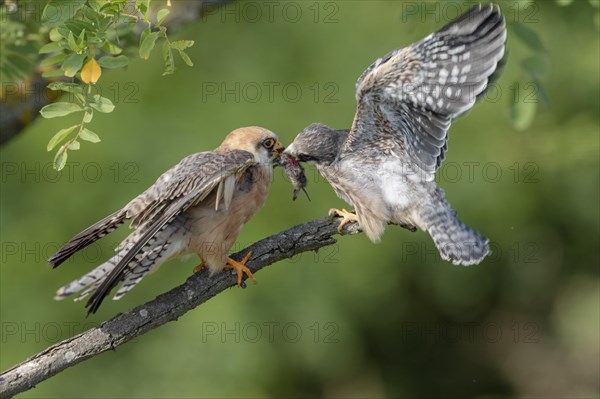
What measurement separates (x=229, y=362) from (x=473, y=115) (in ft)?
11.0

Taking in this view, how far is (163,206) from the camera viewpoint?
4738 millimetres

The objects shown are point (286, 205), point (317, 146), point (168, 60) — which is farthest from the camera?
point (286, 205)

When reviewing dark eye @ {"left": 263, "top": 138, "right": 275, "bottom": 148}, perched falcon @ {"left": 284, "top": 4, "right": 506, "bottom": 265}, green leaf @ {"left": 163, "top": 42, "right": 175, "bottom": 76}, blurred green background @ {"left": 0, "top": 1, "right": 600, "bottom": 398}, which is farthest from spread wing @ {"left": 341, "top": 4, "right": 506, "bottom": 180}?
blurred green background @ {"left": 0, "top": 1, "right": 600, "bottom": 398}

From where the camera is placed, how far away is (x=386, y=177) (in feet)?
16.7

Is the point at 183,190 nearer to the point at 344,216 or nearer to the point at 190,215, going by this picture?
the point at 190,215

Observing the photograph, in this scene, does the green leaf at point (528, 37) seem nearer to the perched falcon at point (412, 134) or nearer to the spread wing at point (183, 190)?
the perched falcon at point (412, 134)

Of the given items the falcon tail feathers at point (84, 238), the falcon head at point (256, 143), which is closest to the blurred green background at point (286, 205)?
the falcon head at point (256, 143)

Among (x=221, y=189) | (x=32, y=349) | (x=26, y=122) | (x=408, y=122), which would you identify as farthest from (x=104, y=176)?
(x=408, y=122)

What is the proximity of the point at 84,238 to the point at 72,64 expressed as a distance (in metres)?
0.95

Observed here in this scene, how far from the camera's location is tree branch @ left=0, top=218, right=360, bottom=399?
4398 millimetres

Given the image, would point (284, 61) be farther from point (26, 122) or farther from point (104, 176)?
point (26, 122)

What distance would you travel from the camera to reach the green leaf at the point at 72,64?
399 cm

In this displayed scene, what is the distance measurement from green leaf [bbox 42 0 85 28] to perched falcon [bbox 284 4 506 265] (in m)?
1.58

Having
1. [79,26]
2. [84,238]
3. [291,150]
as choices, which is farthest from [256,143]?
[79,26]
